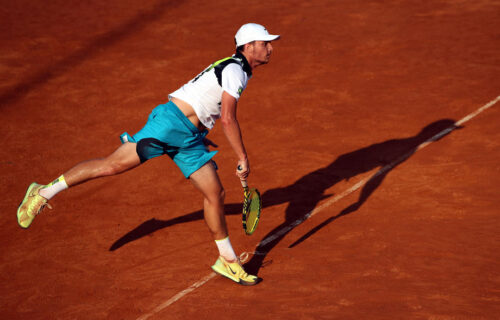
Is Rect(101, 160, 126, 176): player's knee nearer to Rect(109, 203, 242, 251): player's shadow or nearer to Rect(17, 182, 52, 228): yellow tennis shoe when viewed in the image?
Rect(17, 182, 52, 228): yellow tennis shoe

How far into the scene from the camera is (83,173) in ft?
17.0

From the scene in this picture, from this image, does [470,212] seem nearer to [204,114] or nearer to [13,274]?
[204,114]

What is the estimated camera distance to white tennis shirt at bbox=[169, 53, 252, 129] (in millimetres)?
4980

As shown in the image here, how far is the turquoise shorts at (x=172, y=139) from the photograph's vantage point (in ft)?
16.9

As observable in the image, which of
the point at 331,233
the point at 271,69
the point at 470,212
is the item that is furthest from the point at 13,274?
the point at 271,69

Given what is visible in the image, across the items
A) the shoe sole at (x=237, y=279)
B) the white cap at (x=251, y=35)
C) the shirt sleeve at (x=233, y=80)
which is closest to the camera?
the shirt sleeve at (x=233, y=80)

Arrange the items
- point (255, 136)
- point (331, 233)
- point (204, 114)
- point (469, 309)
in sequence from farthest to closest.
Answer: point (255, 136) < point (331, 233) < point (204, 114) < point (469, 309)

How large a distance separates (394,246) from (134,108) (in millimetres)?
5562

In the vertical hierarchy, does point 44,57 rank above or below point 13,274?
above

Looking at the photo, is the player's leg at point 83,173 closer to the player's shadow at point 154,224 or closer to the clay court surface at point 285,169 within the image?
the clay court surface at point 285,169

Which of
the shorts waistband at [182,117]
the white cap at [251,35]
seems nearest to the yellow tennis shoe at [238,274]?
the shorts waistband at [182,117]

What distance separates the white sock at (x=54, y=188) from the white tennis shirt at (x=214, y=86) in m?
1.23

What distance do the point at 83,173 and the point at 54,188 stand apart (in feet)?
1.04

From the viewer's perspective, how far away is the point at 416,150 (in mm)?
8078
